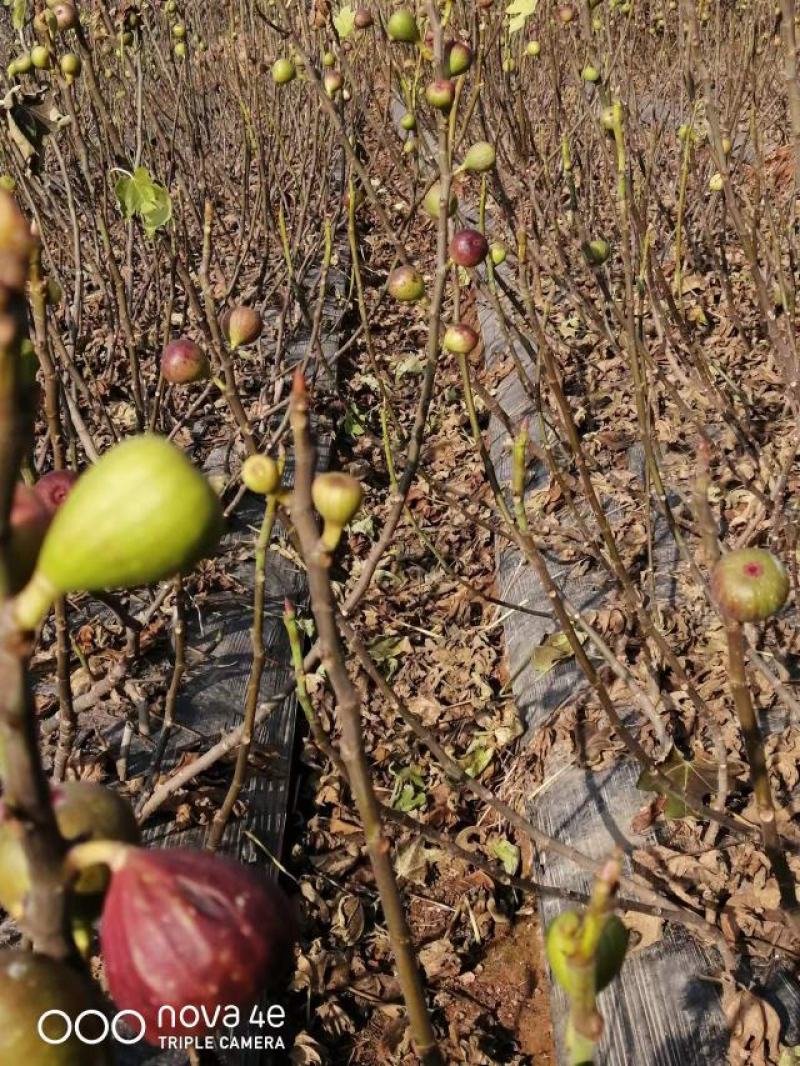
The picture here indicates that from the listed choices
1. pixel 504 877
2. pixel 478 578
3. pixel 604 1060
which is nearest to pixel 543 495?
pixel 478 578

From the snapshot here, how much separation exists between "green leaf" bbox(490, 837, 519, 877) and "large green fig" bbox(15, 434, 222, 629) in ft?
8.36

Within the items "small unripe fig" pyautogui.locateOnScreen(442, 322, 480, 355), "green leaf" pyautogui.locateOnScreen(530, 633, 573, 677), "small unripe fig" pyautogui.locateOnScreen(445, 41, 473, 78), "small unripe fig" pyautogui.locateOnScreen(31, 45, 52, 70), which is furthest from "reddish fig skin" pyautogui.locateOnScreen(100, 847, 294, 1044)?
"small unripe fig" pyautogui.locateOnScreen(31, 45, 52, 70)

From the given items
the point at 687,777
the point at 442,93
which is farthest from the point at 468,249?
the point at 687,777

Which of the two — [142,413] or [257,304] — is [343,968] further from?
[257,304]

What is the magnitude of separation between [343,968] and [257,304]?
386 cm

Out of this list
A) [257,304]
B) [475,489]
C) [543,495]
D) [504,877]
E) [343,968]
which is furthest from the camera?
[257,304]

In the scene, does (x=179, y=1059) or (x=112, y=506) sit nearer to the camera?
(x=112, y=506)

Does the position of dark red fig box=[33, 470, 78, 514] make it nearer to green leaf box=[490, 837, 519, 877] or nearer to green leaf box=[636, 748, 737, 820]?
green leaf box=[636, 748, 737, 820]

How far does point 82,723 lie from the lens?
3023 millimetres

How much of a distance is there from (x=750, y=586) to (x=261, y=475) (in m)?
0.57

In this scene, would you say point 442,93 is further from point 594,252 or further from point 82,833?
point 82,833

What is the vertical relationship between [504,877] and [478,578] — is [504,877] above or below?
below

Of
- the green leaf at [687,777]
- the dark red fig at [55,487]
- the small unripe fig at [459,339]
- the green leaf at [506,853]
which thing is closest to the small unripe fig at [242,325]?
the small unripe fig at [459,339]

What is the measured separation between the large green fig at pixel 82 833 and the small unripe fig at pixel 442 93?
1.48 m
